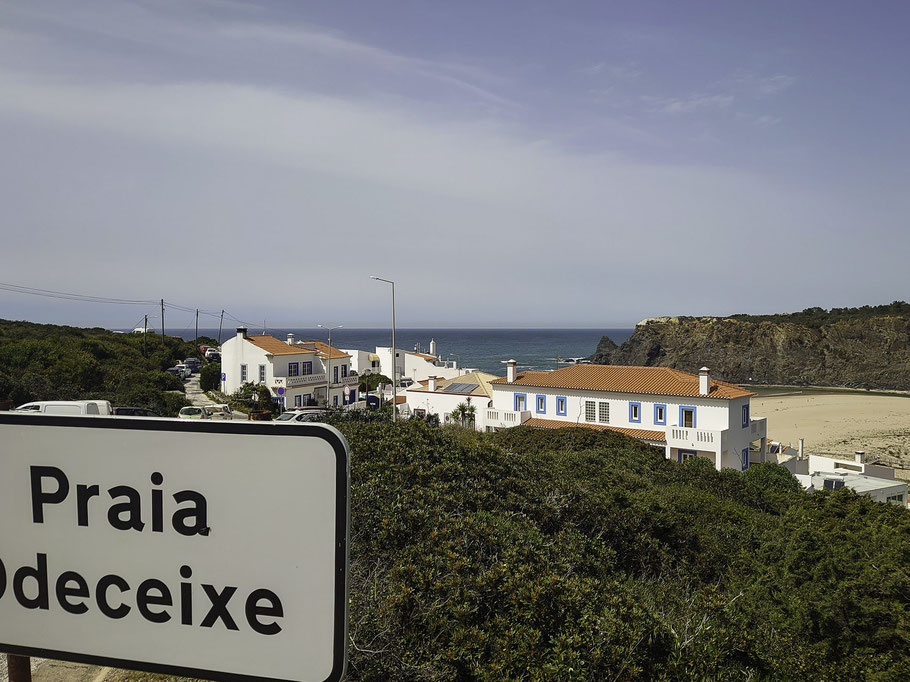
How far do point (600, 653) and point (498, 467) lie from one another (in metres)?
4.78

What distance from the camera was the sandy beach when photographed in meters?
41.8

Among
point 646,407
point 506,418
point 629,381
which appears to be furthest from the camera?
point 506,418

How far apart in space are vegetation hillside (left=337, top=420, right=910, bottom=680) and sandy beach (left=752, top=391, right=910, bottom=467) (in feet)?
117

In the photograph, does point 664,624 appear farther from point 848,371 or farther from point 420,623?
point 848,371

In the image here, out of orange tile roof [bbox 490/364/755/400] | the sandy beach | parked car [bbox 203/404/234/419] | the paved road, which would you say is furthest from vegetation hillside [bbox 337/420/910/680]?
the sandy beach

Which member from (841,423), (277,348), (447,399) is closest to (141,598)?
(447,399)

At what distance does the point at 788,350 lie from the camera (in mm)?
100062

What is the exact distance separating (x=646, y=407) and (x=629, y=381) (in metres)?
1.94

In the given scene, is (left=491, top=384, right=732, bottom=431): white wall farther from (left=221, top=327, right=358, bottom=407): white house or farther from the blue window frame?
(left=221, top=327, right=358, bottom=407): white house

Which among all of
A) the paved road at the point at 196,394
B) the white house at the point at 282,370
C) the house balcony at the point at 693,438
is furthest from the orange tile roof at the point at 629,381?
the paved road at the point at 196,394

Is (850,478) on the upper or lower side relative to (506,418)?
lower

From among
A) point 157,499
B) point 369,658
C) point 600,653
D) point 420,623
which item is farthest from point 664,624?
point 157,499

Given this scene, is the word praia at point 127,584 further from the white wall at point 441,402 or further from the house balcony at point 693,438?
the white wall at point 441,402

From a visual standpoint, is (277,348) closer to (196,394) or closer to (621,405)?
(196,394)
